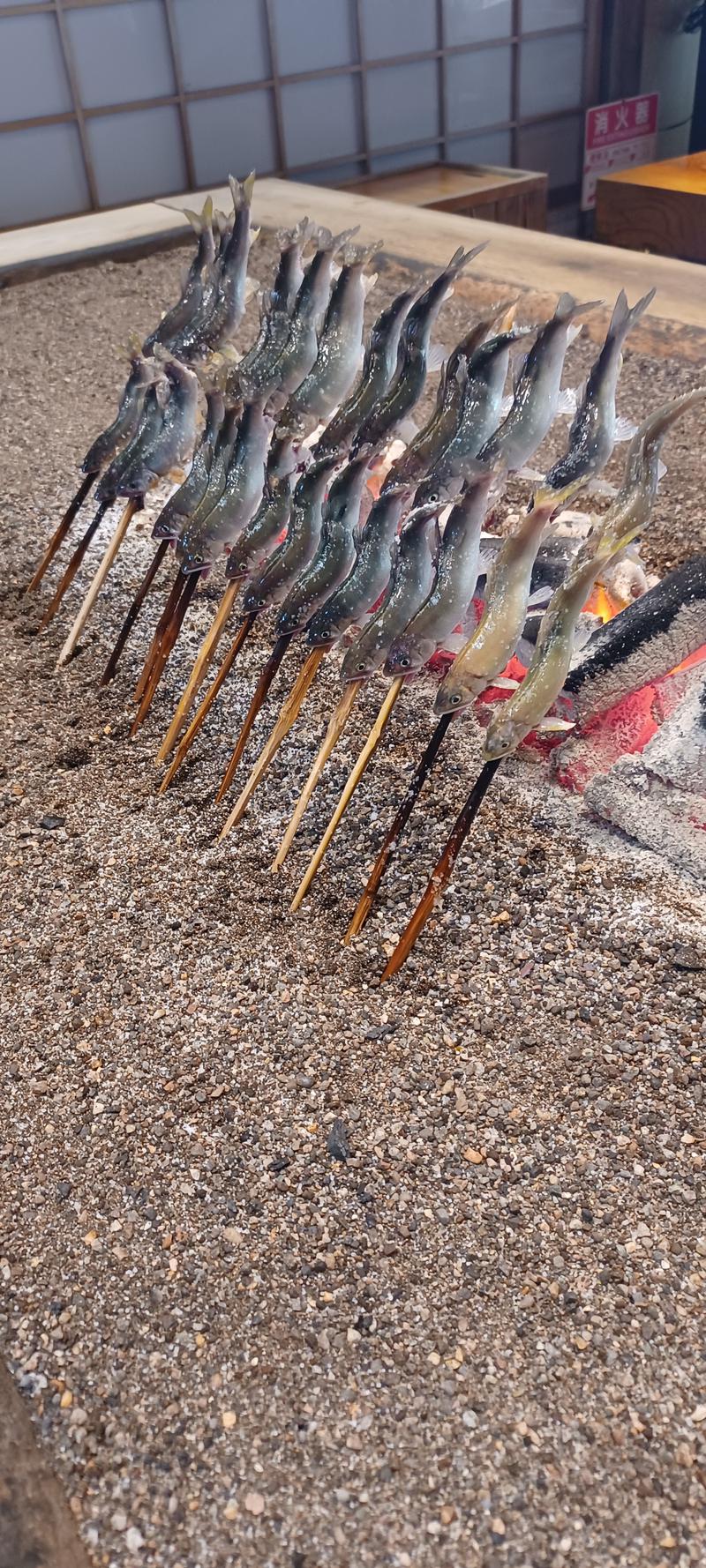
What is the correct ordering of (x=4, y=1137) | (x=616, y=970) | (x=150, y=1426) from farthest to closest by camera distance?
1. (x=616, y=970)
2. (x=4, y=1137)
3. (x=150, y=1426)

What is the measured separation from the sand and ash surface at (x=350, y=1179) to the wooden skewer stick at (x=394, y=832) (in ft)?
0.23

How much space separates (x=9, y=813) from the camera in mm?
2689

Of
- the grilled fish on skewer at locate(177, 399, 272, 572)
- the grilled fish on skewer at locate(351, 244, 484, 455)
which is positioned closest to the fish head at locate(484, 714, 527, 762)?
the grilled fish on skewer at locate(351, 244, 484, 455)

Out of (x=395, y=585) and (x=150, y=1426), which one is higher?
(x=395, y=585)

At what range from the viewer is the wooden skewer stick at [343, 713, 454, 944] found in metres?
2.17

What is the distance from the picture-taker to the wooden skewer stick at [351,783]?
2.22 meters

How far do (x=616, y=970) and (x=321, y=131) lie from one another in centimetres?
690

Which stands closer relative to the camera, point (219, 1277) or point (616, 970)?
point (219, 1277)

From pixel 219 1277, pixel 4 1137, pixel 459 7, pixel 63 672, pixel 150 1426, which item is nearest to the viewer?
pixel 150 1426

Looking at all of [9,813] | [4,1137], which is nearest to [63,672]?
[9,813]

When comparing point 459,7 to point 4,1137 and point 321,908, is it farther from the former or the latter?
point 4,1137

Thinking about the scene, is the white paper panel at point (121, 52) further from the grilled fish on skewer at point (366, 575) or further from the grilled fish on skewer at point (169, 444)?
the grilled fish on skewer at point (366, 575)

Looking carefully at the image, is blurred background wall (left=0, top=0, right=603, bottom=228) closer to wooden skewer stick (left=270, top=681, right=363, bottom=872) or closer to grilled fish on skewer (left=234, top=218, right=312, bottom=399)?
grilled fish on skewer (left=234, top=218, right=312, bottom=399)

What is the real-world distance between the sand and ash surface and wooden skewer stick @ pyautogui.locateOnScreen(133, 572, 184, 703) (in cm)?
26
